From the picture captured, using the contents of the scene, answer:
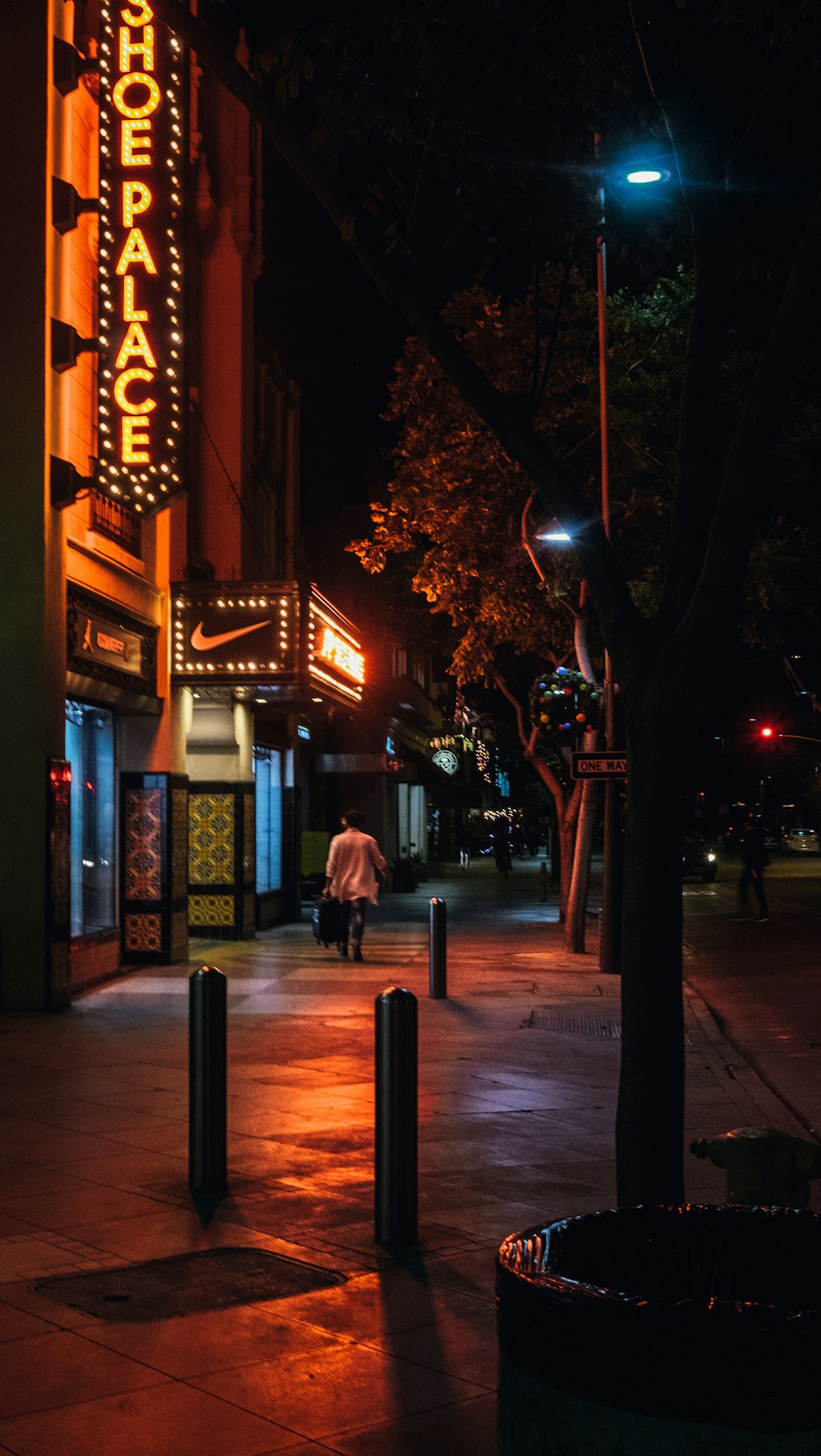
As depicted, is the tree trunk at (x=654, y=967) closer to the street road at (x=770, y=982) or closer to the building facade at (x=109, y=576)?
the street road at (x=770, y=982)

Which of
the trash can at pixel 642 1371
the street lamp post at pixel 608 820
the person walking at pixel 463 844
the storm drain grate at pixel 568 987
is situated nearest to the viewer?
the trash can at pixel 642 1371

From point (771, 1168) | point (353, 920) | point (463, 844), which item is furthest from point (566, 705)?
point (463, 844)

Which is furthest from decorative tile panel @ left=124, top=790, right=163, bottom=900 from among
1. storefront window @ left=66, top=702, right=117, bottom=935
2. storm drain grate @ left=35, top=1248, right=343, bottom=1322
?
storm drain grate @ left=35, top=1248, right=343, bottom=1322

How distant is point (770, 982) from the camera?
59.4ft

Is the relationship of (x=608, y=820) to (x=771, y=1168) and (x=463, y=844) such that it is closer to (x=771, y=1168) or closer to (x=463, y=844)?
(x=771, y=1168)

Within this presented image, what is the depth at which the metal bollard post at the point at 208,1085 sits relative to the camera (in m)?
7.30

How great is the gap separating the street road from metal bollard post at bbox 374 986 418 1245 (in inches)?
152

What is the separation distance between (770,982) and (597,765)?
3783 millimetres

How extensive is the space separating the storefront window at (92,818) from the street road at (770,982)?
714 cm

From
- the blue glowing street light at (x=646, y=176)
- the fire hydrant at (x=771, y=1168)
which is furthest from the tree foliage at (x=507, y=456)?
the fire hydrant at (x=771, y=1168)

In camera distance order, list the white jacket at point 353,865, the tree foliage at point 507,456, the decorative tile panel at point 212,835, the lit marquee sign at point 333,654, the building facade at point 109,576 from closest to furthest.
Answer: the building facade at point 109,576 < the white jacket at point 353,865 < the lit marquee sign at point 333,654 < the tree foliage at point 507,456 < the decorative tile panel at point 212,835

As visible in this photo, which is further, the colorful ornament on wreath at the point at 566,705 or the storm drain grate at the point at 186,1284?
the colorful ornament on wreath at the point at 566,705

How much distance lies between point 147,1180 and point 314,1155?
40.3 inches

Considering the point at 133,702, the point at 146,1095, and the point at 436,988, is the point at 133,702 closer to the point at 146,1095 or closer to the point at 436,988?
the point at 436,988
